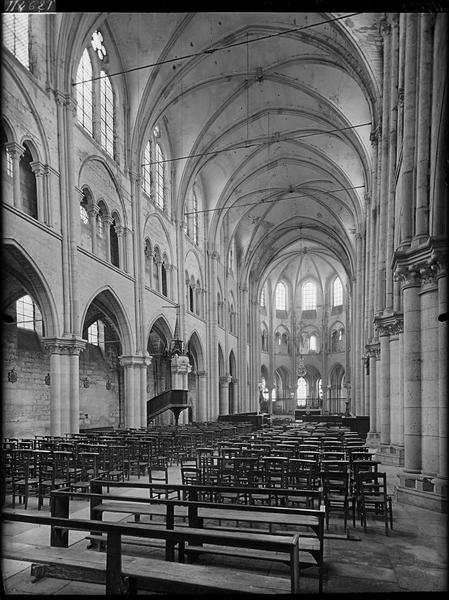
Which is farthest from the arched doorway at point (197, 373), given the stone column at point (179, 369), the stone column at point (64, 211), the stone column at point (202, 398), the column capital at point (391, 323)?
the column capital at point (391, 323)

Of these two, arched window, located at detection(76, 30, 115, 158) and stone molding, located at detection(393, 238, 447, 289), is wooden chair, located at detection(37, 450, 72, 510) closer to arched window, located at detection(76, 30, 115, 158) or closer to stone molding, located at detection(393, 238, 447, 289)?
stone molding, located at detection(393, 238, 447, 289)

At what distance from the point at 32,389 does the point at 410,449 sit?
16991mm

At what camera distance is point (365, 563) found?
5969mm

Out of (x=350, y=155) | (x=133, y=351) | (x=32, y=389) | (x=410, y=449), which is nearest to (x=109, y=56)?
(x=133, y=351)

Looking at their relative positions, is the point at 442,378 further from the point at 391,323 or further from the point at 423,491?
the point at 391,323

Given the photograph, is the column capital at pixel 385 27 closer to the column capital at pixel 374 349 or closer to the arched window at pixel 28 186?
the column capital at pixel 374 349

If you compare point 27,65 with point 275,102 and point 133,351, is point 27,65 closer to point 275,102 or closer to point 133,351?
point 133,351

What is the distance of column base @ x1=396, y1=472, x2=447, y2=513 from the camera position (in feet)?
29.0

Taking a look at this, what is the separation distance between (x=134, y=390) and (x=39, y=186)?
10.6 meters

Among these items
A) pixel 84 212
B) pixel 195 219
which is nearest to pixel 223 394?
pixel 195 219

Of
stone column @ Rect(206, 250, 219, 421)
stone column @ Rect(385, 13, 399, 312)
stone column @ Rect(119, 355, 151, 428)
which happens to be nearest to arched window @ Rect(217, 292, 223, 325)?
stone column @ Rect(206, 250, 219, 421)

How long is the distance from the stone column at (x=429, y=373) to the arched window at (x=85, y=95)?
641 inches

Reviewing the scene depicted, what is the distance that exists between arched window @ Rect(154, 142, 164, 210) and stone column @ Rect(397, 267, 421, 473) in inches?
825

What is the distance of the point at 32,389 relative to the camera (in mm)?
22016
